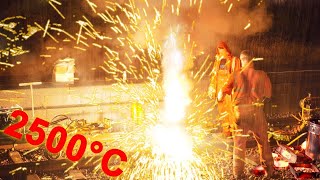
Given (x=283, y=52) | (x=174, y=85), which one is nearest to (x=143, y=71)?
(x=174, y=85)

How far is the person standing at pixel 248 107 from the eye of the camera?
7.86m

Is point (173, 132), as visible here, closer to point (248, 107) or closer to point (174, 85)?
point (248, 107)

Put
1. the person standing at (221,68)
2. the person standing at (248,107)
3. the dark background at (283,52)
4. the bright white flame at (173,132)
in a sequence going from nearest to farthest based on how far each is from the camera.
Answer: the bright white flame at (173,132)
the person standing at (248,107)
the person standing at (221,68)
the dark background at (283,52)

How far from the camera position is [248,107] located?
7.92m

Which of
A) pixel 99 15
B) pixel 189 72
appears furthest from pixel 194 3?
pixel 99 15

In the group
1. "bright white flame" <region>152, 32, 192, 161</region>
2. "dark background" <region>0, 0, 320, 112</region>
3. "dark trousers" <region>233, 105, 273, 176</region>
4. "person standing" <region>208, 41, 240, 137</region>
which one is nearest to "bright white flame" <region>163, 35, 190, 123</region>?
"bright white flame" <region>152, 32, 192, 161</region>

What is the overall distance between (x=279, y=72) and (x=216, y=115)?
314cm

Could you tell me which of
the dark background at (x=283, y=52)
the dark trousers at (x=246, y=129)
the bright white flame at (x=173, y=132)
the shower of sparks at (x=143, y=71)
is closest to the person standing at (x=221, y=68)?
the shower of sparks at (x=143, y=71)

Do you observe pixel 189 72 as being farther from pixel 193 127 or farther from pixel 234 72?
pixel 234 72

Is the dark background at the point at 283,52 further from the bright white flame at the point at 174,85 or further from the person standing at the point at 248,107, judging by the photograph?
the person standing at the point at 248,107

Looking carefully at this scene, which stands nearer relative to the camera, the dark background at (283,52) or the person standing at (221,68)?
the person standing at (221,68)

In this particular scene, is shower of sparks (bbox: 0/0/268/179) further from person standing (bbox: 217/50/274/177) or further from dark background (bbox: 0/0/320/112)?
person standing (bbox: 217/50/274/177)

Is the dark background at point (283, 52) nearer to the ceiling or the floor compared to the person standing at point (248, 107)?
nearer to the ceiling

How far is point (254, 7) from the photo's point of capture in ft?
44.1
